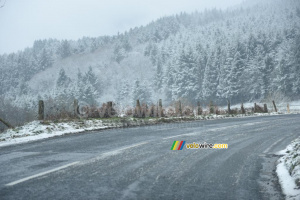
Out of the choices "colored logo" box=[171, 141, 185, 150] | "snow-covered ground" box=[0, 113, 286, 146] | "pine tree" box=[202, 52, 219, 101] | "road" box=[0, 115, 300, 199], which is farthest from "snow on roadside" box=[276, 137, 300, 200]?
"pine tree" box=[202, 52, 219, 101]

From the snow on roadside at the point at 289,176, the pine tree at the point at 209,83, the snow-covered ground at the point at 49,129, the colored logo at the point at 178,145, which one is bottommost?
the snow on roadside at the point at 289,176

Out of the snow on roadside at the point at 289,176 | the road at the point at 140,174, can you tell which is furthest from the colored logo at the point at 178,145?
the snow on roadside at the point at 289,176

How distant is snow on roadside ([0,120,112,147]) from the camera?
10305mm

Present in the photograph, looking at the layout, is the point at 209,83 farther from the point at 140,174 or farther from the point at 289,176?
the point at 140,174

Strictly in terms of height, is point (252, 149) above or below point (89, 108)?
below

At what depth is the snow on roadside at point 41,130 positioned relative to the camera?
10305 mm

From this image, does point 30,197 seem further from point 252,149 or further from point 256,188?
point 252,149

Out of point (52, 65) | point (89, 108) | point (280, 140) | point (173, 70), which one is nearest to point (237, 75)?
point (173, 70)

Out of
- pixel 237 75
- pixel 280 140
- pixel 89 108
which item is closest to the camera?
pixel 280 140

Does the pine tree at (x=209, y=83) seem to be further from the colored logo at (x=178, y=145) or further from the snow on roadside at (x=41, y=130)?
the colored logo at (x=178, y=145)

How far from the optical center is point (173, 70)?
99312mm

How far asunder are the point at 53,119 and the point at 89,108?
3389 millimetres

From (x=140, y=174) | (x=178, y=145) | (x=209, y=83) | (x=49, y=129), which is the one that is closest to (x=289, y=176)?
(x=140, y=174)

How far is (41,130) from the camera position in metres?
12.1
